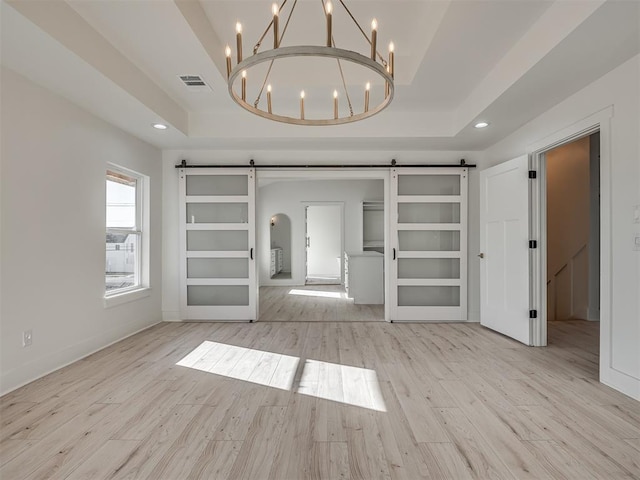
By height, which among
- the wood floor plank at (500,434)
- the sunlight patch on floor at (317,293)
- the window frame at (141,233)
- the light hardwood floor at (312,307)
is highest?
the window frame at (141,233)

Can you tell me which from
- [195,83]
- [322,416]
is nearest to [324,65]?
[195,83]

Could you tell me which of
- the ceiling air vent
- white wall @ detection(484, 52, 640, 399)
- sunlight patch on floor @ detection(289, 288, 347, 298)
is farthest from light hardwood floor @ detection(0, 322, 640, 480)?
sunlight patch on floor @ detection(289, 288, 347, 298)

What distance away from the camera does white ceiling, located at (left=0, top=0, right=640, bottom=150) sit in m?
2.33

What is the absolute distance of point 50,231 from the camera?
304 centimetres

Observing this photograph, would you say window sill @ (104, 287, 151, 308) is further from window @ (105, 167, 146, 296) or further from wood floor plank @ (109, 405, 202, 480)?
wood floor plank @ (109, 405, 202, 480)

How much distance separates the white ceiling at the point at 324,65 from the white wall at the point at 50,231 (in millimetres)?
275

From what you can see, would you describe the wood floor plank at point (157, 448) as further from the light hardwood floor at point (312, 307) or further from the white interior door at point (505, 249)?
the white interior door at point (505, 249)

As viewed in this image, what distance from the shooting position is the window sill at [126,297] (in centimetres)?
384

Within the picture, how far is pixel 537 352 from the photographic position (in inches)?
143

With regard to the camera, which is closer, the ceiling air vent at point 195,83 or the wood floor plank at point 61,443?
the wood floor plank at point 61,443

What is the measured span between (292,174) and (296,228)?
385cm

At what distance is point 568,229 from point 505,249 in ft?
5.49

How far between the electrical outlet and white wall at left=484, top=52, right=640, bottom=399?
4.62 m

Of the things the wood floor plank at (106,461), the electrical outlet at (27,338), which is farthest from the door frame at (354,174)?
the wood floor plank at (106,461)
